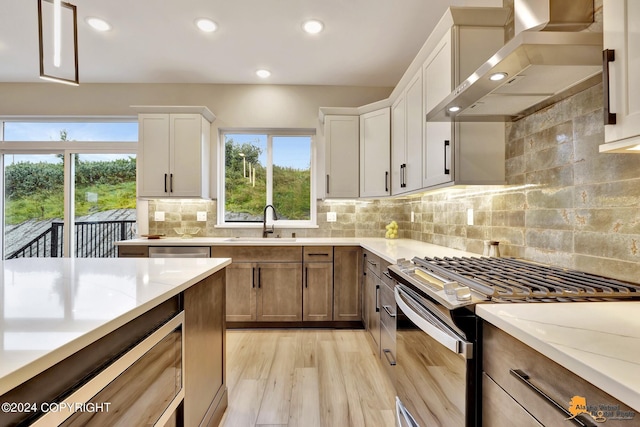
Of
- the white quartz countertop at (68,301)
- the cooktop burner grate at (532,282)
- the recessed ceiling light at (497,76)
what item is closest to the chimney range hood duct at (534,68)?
the recessed ceiling light at (497,76)

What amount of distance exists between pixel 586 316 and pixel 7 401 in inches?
51.2

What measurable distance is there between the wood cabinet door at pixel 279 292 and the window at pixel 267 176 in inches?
32.8

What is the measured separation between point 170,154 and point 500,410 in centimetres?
356

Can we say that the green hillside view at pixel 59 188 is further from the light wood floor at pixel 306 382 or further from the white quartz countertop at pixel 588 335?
the white quartz countertop at pixel 588 335

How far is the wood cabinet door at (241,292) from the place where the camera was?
3.17m

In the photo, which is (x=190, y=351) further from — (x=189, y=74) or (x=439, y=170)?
(x=189, y=74)

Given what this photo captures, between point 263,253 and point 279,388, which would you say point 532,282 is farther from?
point 263,253

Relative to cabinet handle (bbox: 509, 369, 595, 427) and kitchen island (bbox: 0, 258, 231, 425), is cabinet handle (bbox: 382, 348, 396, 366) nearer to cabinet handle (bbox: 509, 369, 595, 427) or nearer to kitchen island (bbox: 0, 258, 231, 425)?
kitchen island (bbox: 0, 258, 231, 425)

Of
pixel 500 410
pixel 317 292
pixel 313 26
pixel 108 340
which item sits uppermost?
pixel 313 26

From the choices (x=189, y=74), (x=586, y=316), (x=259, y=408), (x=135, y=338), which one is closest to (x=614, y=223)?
(x=586, y=316)

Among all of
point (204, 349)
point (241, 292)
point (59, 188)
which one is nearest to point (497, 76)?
point (204, 349)

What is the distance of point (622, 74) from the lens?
2.86 ft

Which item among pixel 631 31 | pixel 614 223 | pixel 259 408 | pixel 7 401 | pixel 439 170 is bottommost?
pixel 259 408

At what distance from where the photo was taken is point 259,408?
1.90 meters
